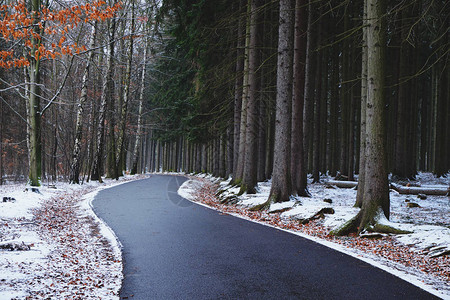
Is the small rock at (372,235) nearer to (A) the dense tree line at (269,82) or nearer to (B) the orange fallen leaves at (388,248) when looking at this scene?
(B) the orange fallen leaves at (388,248)

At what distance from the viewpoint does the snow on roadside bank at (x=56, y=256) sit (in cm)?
439

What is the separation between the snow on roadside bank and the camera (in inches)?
173

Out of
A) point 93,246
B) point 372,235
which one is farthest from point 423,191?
point 93,246

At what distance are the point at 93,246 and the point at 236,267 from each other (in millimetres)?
3074

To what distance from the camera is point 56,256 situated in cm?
594

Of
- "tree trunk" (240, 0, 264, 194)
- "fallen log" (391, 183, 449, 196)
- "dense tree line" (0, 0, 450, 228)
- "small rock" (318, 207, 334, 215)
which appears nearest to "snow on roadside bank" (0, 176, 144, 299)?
"dense tree line" (0, 0, 450, 228)

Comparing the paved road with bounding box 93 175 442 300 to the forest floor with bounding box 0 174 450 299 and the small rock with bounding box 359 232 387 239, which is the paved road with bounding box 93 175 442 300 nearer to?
the forest floor with bounding box 0 174 450 299

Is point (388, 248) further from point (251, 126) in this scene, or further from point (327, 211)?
point (251, 126)

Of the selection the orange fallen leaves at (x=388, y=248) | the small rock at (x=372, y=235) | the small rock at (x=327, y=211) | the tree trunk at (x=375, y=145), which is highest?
the tree trunk at (x=375, y=145)

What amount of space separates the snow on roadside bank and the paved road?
32cm

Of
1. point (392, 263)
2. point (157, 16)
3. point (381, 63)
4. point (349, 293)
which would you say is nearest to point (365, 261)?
point (392, 263)

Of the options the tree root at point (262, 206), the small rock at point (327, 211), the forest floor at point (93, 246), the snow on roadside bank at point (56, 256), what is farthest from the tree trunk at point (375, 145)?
the snow on roadside bank at point (56, 256)

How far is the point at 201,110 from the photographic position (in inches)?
994

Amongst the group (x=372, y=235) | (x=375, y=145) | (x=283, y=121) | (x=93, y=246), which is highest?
(x=283, y=121)
